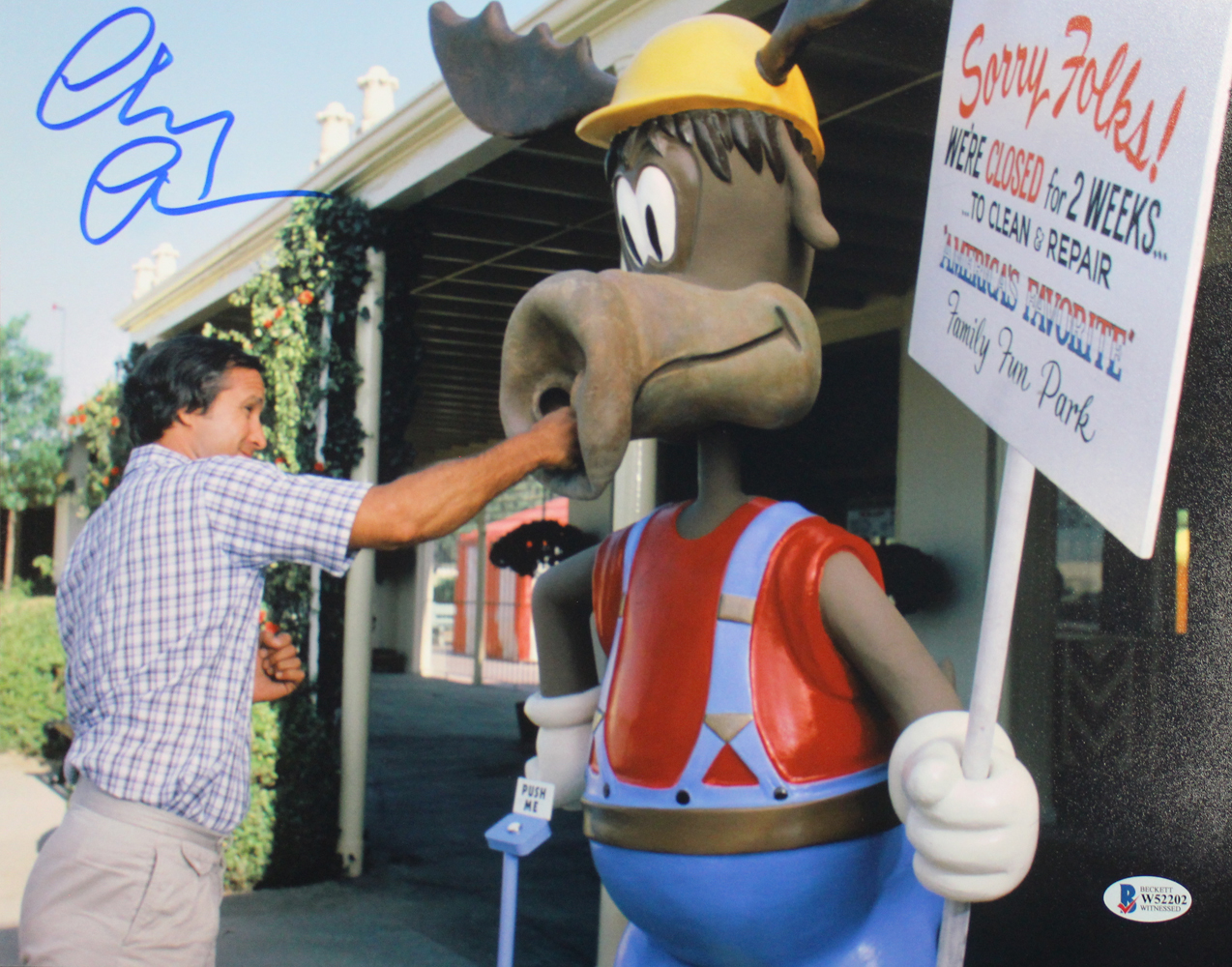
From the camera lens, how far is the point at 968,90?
1.68 m

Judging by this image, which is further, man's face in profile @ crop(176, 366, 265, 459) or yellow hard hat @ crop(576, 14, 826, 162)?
man's face in profile @ crop(176, 366, 265, 459)

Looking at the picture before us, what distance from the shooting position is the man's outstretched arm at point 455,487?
73.5 inches

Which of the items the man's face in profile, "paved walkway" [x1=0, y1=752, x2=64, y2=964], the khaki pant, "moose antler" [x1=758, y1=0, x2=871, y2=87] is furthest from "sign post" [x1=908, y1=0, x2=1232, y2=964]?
"paved walkway" [x1=0, y1=752, x2=64, y2=964]

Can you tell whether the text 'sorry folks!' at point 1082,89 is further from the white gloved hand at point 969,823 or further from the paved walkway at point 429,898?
the paved walkway at point 429,898

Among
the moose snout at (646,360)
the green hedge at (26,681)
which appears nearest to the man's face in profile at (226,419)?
the moose snout at (646,360)

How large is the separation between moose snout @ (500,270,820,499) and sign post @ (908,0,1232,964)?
29 cm

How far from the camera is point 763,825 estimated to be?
1850 mm

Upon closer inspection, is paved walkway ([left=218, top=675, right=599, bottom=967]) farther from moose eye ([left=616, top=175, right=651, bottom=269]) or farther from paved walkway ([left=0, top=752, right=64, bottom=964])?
moose eye ([left=616, top=175, right=651, bottom=269])

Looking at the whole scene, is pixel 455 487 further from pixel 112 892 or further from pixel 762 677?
pixel 112 892

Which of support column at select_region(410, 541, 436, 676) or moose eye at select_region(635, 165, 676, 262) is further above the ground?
moose eye at select_region(635, 165, 676, 262)

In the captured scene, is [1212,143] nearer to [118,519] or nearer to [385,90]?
[118,519]

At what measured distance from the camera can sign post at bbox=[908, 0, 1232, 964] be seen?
4.33ft

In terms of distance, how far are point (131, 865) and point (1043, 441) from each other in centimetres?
163

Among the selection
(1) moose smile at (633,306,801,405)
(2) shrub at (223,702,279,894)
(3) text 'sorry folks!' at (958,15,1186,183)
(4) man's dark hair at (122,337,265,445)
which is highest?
(3) text 'sorry folks!' at (958,15,1186,183)
